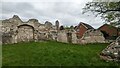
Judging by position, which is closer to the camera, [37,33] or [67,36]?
[37,33]

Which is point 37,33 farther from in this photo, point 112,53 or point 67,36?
point 112,53

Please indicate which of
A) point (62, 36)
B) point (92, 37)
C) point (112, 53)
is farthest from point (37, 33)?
point (112, 53)

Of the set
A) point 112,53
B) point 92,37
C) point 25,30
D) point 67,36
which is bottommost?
point 112,53

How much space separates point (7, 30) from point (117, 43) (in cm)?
1697

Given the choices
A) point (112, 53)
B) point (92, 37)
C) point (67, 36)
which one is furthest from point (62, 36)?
point (112, 53)

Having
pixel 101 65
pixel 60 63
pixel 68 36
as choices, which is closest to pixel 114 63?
pixel 101 65

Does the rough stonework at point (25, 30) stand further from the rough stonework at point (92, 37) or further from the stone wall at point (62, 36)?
the rough stonework at point (92, 37)

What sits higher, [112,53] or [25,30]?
[25,30]

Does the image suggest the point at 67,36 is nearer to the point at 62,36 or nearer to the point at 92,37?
the point at 62,36

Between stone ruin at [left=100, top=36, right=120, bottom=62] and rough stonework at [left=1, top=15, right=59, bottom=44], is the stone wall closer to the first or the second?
rough stonework at [left=1, top=15, right=59, bottom=44]

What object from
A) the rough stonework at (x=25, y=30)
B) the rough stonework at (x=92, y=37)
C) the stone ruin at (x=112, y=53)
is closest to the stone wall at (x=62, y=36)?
the rough stonework at (x=25, y=30)

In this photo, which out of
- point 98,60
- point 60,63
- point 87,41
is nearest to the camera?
point 60,63

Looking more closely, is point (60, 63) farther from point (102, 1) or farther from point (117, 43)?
point (102, 1)

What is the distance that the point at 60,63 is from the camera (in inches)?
436
